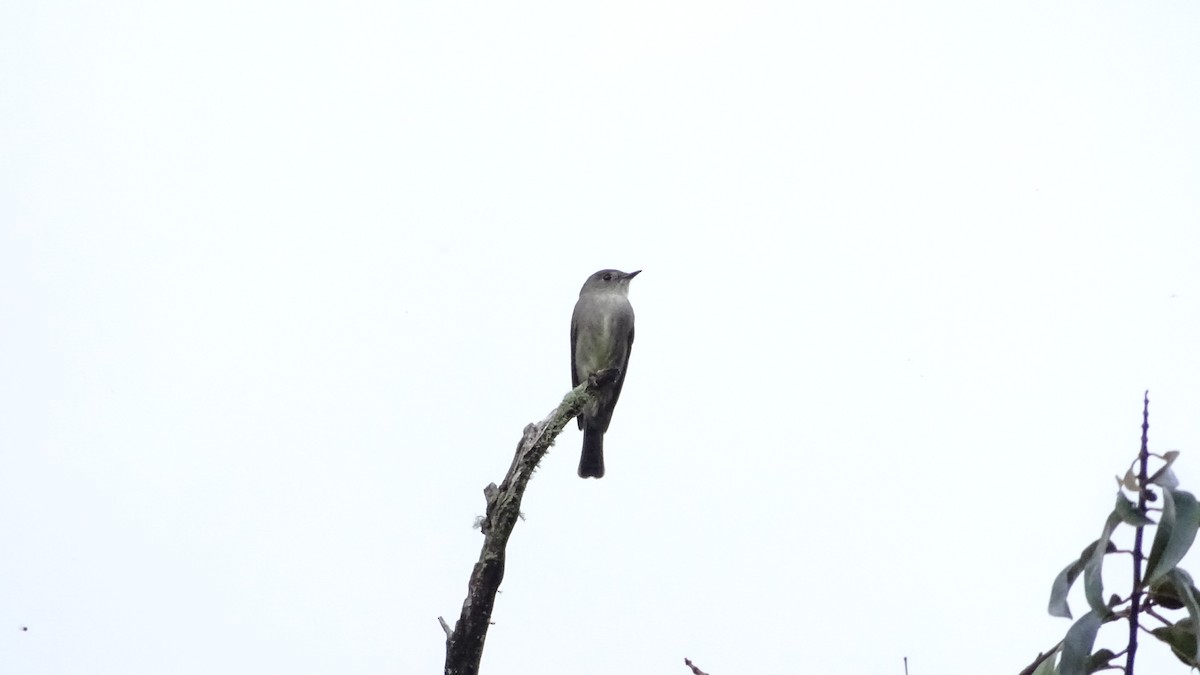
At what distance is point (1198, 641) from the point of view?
335 centimetres

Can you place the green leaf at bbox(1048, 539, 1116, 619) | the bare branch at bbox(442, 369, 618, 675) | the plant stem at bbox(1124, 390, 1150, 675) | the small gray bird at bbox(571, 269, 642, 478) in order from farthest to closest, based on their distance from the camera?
the small gray bird at bbox(571, 269, 642, 478) → the bare branch at bbox(442, 369, 618, 675) → the green leaf at bbox(1048, 539, 1116, 619) → the plant stem at bbox(1124, 390, 1150, 675)

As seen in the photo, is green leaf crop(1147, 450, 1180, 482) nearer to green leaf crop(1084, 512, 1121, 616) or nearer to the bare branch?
green leaf crop(1084, 512, 1121, 616)

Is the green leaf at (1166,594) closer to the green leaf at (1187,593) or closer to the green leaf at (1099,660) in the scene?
the green leaf at (1187,593)

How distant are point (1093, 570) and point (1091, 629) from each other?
0.15m

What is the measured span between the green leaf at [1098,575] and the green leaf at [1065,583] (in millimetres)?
78

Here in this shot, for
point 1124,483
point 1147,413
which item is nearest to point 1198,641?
point 1124,483

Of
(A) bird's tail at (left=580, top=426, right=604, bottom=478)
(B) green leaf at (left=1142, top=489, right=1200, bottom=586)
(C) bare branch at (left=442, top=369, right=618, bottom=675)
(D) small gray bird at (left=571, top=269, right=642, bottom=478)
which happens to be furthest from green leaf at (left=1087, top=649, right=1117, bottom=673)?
(A) bird's tail at (left=580, top=426, right=604, bottom=478)

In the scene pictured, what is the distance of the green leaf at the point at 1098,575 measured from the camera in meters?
3.39

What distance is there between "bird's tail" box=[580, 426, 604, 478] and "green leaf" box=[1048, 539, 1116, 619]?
28.4 ft

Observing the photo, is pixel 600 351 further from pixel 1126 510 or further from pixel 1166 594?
pixel 1126 510

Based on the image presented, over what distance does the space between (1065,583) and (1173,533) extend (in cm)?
39

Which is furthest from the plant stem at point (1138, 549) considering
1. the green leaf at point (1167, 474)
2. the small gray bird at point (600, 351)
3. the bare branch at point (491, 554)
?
the small gray bird at point (600, 351)

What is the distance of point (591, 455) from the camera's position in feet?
40.0

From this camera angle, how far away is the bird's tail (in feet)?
39.9
